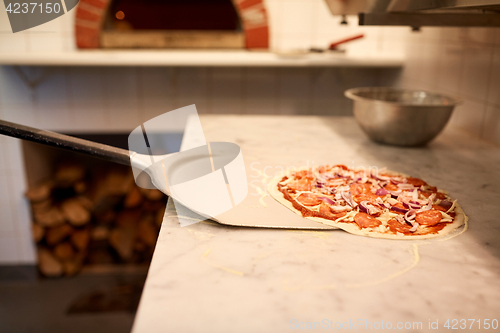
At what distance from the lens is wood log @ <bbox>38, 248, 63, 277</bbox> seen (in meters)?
2.11

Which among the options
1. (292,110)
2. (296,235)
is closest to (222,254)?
(296,235)

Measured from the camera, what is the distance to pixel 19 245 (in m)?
2.18

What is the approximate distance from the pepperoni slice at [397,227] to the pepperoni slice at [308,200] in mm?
134

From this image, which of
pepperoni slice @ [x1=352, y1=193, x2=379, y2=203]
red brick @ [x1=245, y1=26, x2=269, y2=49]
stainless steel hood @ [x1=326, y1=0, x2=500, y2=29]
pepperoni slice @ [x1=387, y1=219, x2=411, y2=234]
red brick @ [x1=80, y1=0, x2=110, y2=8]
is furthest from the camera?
red brick @ [x1=245, y1=26, x2=269, y2=49]

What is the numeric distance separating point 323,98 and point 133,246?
1.39 metres

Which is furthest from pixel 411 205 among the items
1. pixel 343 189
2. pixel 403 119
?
pixel 403 119

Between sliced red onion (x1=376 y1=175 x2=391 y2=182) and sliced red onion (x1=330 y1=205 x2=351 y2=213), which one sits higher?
sliced red onion (x1=376 y1=175 x2=391 y2=182)

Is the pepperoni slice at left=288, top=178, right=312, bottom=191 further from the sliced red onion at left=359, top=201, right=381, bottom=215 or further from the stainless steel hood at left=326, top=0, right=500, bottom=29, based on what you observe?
the stainless steel hood at left=326, top=0, right=500, bottom=29

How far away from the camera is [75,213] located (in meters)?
2.11

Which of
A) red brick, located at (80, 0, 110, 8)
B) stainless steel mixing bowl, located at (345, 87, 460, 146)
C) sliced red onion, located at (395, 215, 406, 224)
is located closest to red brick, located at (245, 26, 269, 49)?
red brick, located at (80, 0, 110, 8)

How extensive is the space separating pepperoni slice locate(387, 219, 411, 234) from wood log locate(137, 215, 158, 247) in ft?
5.67

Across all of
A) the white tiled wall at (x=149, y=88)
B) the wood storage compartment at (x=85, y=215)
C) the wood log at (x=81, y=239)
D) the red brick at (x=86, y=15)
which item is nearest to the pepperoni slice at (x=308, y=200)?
→ the white tiled wall at (x=149, y=88)

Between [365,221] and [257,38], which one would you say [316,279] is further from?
[257,38]

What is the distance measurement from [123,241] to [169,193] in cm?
166
